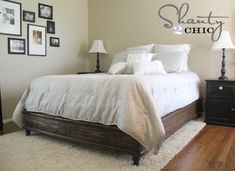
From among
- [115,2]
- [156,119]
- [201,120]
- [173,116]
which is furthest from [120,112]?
[115,2]

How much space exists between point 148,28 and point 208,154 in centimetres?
288

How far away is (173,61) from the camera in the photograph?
3879 millimetres

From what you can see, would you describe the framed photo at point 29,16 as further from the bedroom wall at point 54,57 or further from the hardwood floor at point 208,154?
the hardwood floor at point 208,154

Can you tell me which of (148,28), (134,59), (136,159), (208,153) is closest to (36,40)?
(134,59)

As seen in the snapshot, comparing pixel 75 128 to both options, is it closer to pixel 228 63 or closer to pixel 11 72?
pixel 11 72

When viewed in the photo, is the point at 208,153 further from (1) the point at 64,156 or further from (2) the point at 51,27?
(2) the point at 51,27

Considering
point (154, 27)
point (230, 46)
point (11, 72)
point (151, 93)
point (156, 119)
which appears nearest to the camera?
point (156, 119)

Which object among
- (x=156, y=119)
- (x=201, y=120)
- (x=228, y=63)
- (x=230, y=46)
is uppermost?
(x=230, y=46)

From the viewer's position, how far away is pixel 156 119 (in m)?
2.16

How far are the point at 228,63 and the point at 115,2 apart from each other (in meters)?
2.52

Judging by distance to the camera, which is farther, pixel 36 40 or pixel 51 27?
pixel 51 27

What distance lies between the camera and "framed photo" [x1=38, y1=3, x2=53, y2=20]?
4332 millimetres

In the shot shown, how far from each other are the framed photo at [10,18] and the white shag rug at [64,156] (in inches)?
68.0

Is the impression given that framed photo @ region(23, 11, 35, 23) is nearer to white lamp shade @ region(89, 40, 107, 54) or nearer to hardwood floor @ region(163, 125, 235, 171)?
white lamp shade @ region(89, 40, 107, 54)
